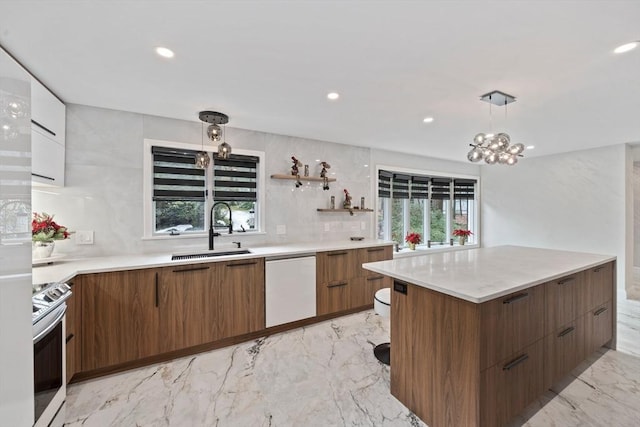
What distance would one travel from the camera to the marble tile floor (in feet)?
5.69

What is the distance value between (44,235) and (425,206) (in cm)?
552

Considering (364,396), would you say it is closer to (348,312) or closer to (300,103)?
(348,312)

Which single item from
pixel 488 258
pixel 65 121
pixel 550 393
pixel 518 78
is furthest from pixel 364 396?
pixel 65 121

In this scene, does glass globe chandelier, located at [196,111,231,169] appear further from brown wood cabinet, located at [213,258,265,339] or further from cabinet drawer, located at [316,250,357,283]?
cabinet drawer, located at [316,250,357,283]

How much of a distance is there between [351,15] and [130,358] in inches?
116

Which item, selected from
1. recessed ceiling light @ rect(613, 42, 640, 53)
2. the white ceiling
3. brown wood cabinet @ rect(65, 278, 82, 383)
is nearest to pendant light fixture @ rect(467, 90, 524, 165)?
the white ceiling

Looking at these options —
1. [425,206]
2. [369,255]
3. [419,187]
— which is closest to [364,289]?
[369,255]

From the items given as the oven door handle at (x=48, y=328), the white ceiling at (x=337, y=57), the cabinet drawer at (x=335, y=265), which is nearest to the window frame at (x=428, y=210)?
the cabinet drawer at (x=335, y=265)

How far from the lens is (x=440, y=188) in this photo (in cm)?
549

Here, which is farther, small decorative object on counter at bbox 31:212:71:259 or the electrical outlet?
the electrical outlet

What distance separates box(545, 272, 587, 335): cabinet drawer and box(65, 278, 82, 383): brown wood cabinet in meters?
3.32

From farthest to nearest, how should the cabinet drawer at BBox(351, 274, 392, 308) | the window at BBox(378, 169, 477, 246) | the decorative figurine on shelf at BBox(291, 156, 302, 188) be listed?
the window at BBox(378, 169, 477, 246)
the decorative figurine on shelf at BBox(291, 156, 302, 188)
the cabinet drawer at BBox(351, 274, 392, 308)

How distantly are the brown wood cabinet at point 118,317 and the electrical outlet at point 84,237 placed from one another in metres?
0.69

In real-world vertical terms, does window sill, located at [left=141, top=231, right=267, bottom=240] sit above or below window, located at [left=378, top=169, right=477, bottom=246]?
below
